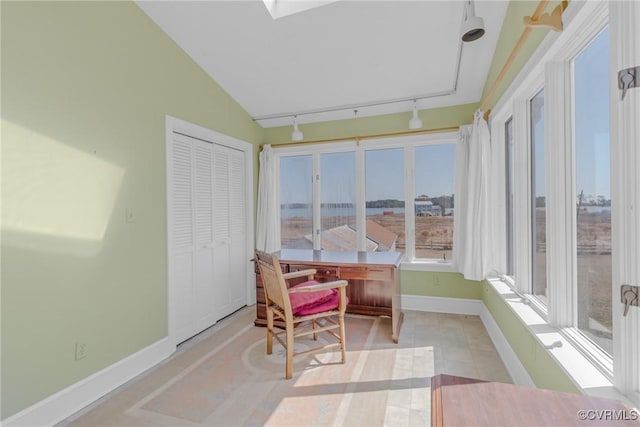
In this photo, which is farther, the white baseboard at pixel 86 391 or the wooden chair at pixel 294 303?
the wooden chair at pixel 294 303

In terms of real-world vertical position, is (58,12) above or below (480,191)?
above

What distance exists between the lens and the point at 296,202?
4.32 m

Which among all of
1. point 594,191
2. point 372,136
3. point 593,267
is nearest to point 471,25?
point 594,191

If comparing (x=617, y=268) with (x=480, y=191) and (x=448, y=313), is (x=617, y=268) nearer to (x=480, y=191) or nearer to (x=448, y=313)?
(x=480, y=191)

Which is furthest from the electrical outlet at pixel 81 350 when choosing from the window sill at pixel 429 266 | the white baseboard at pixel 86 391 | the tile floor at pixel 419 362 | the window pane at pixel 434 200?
the window pane at pixel 434 200

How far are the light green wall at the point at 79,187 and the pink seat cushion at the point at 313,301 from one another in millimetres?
1254

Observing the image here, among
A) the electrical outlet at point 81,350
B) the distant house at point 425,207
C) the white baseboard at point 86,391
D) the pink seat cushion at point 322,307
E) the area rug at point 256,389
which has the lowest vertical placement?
the area rug at point 256,389

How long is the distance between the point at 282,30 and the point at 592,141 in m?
2.43

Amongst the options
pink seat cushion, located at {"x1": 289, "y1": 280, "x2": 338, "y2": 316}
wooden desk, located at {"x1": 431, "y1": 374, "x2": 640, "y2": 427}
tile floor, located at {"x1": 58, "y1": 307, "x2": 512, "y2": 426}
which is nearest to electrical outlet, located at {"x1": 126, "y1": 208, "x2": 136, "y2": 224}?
tile floor, located at {"x1": 58, "y1": 307, "x2": 512, "y2": 426}

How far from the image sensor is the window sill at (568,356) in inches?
46.4

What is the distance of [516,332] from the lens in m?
2.19

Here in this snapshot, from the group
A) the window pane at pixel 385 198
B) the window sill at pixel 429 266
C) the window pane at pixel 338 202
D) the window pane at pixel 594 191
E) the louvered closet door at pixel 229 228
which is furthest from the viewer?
the window pane at pixel 338 202

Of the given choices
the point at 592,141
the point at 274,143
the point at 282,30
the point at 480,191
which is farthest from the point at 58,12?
the point at 480,191

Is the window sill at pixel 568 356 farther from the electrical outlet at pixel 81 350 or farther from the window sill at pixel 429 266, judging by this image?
the electrical outlet at pixel 81 350
